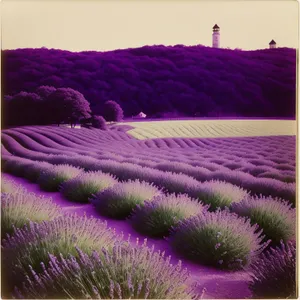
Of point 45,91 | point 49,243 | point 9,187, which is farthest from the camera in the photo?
point 45,91

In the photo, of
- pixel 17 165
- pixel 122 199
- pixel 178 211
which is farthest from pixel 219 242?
pixel 17 165

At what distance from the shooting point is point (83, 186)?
370 centimetres

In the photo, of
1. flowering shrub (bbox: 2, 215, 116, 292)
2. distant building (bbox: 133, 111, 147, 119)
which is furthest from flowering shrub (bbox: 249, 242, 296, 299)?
distant building (bbox: 133, 111, 147, 119)

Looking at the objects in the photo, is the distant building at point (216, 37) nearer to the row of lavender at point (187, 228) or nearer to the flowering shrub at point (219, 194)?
the flowering shrub at point (219, 194)

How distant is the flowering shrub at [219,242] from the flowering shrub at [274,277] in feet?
0.48

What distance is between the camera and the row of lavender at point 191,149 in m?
3.39

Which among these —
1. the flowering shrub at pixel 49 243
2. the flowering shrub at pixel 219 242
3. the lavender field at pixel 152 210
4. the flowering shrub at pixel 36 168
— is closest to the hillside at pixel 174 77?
the lavender field at pixel 152 210

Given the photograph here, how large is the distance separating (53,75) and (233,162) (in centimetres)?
201

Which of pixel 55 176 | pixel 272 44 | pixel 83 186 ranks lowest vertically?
pixel 83 186

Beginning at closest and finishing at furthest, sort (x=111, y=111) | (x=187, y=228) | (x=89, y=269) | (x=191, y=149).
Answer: (x=89, y=269), (x=187, y=228), (x=111, y=111), (x=191, y=149)

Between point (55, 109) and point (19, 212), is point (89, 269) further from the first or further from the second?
point (55, 109)

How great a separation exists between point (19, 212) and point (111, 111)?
1.29 m

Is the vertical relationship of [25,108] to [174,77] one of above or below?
below

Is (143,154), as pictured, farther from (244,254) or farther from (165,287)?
(165,287)
